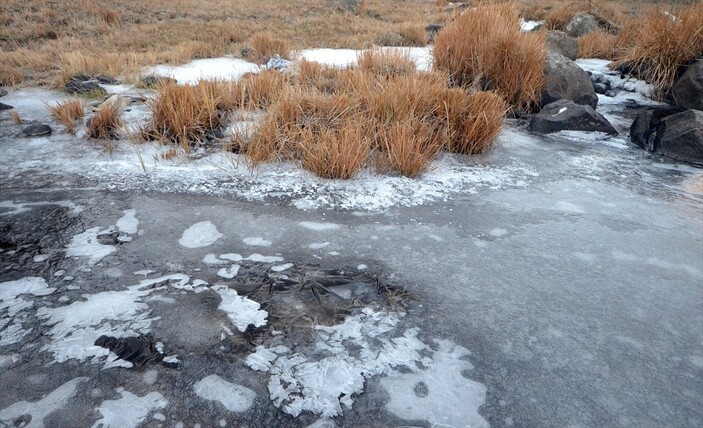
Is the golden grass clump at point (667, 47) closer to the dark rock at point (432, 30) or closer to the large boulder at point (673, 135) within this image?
the large boulder at point (673, 135)

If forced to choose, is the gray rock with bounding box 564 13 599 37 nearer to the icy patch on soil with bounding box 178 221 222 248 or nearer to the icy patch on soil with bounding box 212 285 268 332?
the icy patch on soil with bounding box 178 221 222 248

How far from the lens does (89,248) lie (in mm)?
2361

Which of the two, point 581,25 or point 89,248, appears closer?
point 89,248

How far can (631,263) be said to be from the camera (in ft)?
7.78

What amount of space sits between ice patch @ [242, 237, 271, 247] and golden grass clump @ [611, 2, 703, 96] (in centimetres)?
536

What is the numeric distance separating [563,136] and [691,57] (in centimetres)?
224


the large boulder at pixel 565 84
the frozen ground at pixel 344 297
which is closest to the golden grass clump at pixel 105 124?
the frozen ground at pixel 344 297

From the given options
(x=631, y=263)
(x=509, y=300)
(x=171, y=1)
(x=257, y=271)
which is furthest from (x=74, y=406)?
(x=171, y=1)

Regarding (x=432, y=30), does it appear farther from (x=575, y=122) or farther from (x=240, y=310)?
(x=240, y=310)

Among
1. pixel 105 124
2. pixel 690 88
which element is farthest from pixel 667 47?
pixel 105 124

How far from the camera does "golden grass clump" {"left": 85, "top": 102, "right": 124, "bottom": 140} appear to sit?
379 centimetres

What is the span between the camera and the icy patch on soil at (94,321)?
1702mm

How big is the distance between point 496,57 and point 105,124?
399 cm

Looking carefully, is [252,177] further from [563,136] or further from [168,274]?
[563,136]
